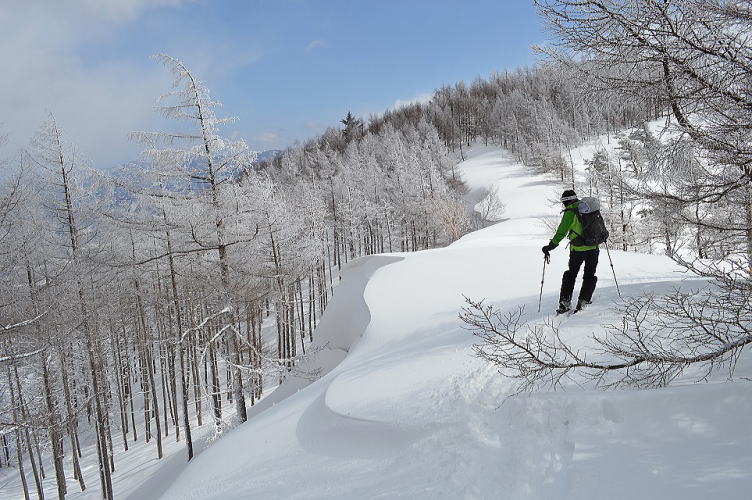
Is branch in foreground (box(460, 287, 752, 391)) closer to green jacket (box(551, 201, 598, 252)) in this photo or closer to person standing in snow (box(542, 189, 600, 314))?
person standing in snow (box(542, 189, 600, 314))

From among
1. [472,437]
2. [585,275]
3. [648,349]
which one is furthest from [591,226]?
[472,437]

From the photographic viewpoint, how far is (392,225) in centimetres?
4122

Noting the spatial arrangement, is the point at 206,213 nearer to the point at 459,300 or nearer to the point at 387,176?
the point at 459,300

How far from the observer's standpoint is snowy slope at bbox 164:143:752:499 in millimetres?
2668

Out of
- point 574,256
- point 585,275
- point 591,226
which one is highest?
point 591,226

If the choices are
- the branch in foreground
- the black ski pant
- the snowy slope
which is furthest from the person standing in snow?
the branch in foreground

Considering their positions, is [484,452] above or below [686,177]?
below

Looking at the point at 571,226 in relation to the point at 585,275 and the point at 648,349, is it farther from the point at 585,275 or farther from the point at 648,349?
the point at 648,349

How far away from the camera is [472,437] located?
342cm

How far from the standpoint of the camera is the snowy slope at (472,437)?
8.75 ft

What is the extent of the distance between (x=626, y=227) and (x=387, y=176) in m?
30.1

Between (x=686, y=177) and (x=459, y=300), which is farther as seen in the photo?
(x=459, y=300)

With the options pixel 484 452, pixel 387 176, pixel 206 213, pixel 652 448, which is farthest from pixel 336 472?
pixel 387 176

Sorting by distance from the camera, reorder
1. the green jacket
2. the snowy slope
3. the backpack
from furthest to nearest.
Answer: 1. the green jacket
2. the backpack
3. the snowy slope
